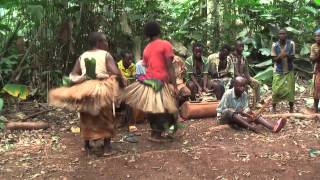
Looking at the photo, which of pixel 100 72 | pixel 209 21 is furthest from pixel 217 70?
pixel 100 72

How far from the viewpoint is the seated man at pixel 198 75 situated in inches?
339

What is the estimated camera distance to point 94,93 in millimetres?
5520

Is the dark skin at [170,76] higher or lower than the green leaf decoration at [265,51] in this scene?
lower

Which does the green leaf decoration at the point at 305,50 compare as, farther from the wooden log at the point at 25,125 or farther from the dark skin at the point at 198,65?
the wooden log at the point at 25,125

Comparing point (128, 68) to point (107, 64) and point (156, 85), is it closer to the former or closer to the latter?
point (156, 85)

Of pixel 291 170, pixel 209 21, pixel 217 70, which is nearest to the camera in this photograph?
pixel 291 170

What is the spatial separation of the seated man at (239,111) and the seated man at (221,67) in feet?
4.90

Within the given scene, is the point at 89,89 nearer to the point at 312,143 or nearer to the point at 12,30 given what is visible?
the point at 312,143

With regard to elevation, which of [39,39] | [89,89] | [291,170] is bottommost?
[291,170]

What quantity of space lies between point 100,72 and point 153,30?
92 centimetres

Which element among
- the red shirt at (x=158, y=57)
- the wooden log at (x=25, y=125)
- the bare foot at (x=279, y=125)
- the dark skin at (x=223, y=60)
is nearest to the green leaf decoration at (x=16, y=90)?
the wooden log at (x=25, y=125)

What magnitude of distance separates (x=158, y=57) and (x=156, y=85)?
0.36 m

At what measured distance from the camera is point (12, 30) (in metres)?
9.04

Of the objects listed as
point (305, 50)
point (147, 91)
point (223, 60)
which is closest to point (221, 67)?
point (223, 60)
